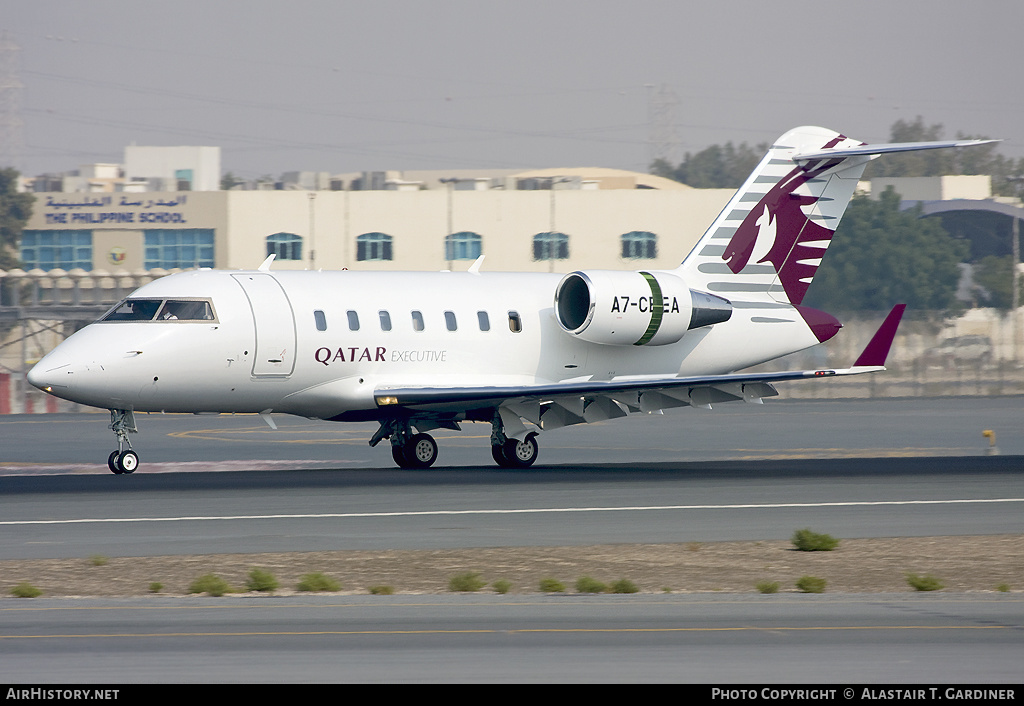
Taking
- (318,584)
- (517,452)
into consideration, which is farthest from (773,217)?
(318,584)

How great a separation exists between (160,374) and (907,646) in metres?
17.0

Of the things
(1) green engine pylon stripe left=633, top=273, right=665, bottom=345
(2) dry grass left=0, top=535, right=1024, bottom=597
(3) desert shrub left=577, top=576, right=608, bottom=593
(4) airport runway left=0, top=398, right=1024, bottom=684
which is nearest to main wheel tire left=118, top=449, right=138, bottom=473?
(4) airport runway left=0, top=398, right=1024, bottom=684

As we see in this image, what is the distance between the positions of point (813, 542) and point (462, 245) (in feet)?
195

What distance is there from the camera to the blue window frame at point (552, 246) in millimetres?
74500

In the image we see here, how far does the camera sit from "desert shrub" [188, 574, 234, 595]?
43.6 ft

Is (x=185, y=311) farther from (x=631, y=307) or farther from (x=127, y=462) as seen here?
(x=631, y=307)

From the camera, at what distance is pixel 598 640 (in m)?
10.6

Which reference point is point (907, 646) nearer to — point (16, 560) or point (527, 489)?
point (16, 560)

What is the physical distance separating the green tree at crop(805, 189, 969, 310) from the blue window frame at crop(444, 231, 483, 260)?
733 inches

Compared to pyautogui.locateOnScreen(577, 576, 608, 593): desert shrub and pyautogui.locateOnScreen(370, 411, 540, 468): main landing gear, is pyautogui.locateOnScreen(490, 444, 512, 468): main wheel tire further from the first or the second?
pyautogui.locateOnScreen(577, 576, 608, 593): desert shrub

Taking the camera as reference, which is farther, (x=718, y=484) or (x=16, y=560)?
(x=718, y=484)

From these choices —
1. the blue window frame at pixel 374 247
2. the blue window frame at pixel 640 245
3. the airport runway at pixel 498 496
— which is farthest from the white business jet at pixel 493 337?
the blue window frame at pixel 374 247

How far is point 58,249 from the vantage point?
81438 millimetres
